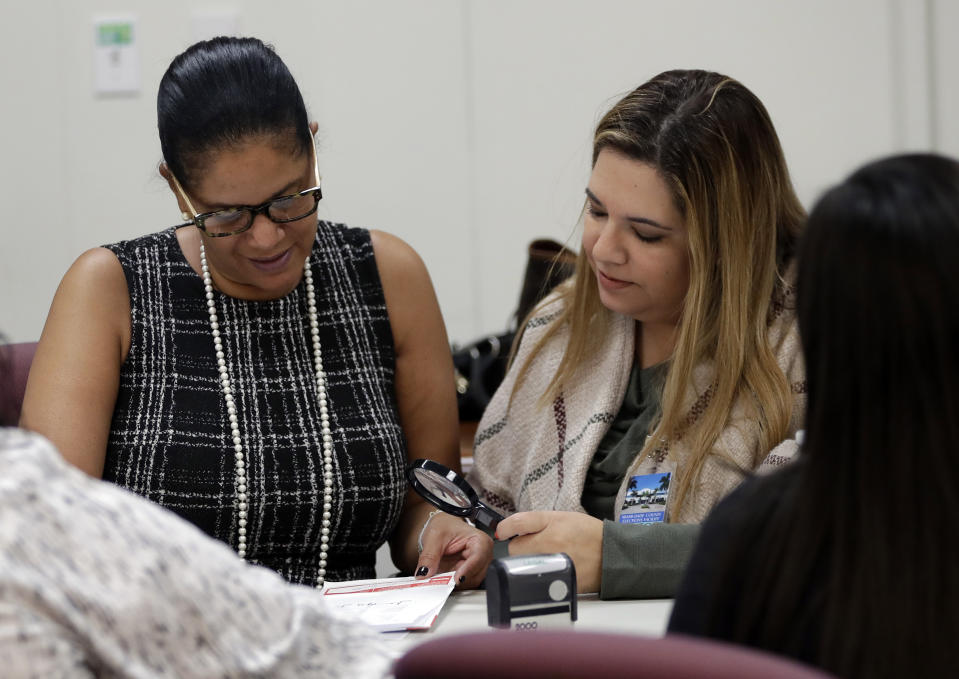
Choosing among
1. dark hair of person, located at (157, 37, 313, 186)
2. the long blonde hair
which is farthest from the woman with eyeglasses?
the long blonde hair

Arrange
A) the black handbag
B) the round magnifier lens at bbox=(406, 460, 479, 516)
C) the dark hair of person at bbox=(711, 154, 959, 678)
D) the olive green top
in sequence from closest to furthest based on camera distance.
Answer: the dark hair of person at bbox=(711, 154, 959, 678), the round magnifier lens at bbox=(406, 460, 479, 516), the olive green top, the black handbag

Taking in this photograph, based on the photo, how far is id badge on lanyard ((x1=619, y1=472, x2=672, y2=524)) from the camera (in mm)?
1754

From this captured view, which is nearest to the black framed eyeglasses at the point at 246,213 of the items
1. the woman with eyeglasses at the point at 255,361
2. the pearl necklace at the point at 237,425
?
the woman with eyeglasses at the point at 255,361

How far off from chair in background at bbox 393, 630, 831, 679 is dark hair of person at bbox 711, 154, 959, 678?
20cm

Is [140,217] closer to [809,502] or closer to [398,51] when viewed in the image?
[398,51]

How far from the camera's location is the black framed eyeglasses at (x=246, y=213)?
1772mm

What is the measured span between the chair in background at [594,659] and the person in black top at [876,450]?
0.65 feet

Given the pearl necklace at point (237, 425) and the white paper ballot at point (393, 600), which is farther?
the pearl necklace at point (237, 425)

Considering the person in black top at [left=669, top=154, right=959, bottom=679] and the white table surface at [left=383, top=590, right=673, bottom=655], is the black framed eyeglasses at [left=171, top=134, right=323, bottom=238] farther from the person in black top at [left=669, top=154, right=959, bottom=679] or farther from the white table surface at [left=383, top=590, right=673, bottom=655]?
the person in black top at [left=669, top=154, right=959, bottom=679]

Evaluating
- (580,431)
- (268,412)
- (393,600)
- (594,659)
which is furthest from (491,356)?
(594,659)

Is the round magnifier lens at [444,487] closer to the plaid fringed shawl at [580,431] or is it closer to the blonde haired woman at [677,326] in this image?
the blonde haired woman at [677,326]

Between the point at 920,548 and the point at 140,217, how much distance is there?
282cm

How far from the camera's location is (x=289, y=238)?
5.99ft

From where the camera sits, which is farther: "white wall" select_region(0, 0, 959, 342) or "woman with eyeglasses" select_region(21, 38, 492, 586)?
"white wall" select_region(0, 0, 959, 342)
